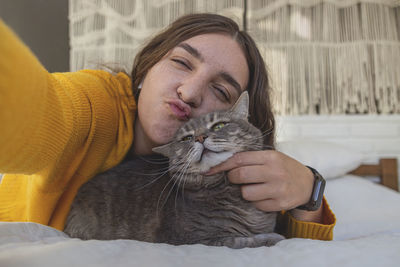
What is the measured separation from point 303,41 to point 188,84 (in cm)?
164

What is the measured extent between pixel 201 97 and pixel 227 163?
0.28 m

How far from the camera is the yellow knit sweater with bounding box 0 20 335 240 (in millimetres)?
380

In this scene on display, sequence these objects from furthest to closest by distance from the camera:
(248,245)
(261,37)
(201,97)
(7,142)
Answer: (261,37) < (201,97) < (248,245) < (7,142)

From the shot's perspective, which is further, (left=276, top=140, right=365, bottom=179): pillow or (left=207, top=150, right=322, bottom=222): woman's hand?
(left=276, top=140, right=365, bottom=179): pillow

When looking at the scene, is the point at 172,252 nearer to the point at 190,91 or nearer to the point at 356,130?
the point at 190,91

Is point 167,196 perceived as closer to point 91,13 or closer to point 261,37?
point 261,37

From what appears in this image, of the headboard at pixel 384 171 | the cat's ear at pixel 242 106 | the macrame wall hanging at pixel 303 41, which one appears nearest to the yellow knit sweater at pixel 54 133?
the cat's ear at pixel 242 106

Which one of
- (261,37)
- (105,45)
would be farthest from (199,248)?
(105,45)

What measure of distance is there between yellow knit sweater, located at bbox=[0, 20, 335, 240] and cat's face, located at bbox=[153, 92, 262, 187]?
23 centimetres

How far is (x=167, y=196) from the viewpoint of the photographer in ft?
2.97

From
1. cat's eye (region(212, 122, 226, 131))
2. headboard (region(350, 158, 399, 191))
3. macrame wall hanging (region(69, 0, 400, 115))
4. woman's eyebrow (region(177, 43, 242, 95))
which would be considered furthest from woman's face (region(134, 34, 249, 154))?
headboard (region(350, 158, 399, 191))

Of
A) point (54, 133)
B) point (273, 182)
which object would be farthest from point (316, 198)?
point (54, 133)

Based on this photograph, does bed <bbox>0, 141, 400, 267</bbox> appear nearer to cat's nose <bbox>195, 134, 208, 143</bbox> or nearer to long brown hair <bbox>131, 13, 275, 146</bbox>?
cat's nose <bbox>195, 134, 208, 143</bbox>

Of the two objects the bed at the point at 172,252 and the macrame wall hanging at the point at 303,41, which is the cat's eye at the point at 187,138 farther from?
the macrame wall hanging at the point at 303,41
